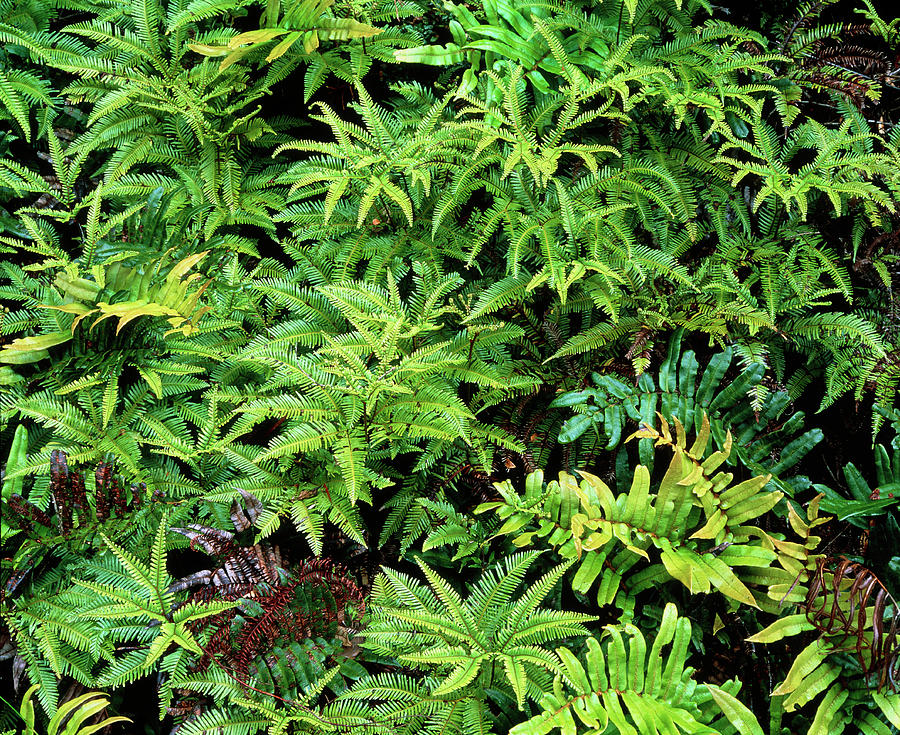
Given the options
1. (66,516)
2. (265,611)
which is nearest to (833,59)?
(265,611)

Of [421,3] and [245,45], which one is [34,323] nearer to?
[245,45]

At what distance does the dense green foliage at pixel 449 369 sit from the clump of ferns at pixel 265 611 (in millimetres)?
16

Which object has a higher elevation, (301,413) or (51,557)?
(301,413)

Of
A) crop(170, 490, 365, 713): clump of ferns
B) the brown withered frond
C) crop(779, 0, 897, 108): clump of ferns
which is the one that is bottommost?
crop(170, 490, 365, 713): clump of ferns

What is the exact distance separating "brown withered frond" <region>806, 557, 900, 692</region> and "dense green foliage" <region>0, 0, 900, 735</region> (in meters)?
0.02

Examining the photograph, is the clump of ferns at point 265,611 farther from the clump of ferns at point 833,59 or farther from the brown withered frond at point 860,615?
the clump of ferns at point 833,59

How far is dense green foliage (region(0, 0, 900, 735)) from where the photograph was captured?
8.04 feet

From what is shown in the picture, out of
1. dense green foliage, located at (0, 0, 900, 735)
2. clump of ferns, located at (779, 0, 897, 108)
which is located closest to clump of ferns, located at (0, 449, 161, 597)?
dense green foliage, located at (0, 0, 900, 735)

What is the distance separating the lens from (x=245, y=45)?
10.00 ft

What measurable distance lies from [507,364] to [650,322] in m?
0.65

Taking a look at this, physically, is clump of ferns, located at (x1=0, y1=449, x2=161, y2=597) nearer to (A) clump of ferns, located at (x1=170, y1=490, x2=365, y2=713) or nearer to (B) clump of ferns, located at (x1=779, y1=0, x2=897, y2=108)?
(A) clump of ferns, located at (x1=170, y1=490, x2=365, y2=713)

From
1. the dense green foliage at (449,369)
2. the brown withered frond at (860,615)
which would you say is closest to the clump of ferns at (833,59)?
the dense green foliage at (449,369)

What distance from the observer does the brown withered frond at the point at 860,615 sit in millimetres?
2215

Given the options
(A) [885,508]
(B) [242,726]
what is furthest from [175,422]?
(A) [885,508]
